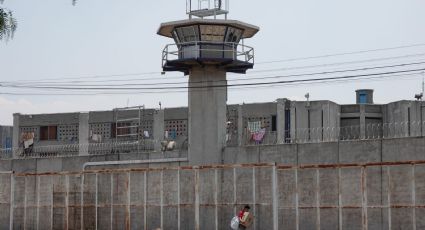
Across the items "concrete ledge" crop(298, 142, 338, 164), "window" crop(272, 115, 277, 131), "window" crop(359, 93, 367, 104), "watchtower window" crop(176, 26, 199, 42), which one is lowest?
"concrete ledge" crop(298, 142, 338, 164)

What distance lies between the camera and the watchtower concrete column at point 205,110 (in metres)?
30.0

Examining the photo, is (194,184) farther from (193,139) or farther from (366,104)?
(366,104)

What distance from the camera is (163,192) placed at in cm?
2806

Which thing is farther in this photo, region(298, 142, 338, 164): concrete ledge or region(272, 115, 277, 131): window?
region(272, 115, 277, 131): window

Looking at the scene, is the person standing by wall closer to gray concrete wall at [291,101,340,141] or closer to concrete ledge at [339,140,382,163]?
concrete ledge at [339,140,382,163]

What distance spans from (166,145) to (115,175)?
6.68 meters

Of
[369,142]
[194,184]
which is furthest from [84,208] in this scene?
[369,142]

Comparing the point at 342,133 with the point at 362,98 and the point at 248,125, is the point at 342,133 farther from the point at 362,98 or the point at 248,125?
the point at 248,125

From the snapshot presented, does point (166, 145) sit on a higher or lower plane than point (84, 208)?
higher

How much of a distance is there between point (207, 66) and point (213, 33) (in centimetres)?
147

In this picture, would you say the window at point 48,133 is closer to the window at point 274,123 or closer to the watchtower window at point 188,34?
the window at point 274,123

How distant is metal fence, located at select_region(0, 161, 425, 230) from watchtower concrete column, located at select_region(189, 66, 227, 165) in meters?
2.36

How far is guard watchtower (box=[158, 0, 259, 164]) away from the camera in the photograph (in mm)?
29766

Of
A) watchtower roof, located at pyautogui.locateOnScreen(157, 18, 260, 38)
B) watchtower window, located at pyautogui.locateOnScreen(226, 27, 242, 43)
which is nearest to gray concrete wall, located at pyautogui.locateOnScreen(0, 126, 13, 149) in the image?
watchtower roof, located at pyautogui.locateOnScreen(157, 18, 260, 38)
